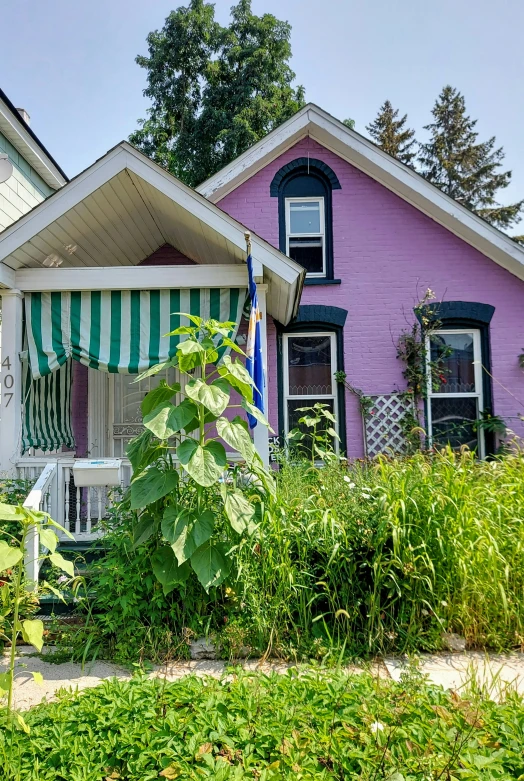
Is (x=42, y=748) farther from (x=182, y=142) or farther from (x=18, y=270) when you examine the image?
(x=182, y=142)

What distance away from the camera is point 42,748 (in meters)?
2.25

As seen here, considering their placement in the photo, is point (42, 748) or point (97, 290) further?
point (97, 290)

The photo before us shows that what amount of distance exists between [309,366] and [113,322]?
3449mm

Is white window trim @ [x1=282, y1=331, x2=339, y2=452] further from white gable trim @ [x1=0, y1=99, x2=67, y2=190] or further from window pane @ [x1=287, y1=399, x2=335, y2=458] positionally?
white gable trim @ [x1=0, y1=99, x2=67, y2=190]

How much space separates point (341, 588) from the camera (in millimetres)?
3719

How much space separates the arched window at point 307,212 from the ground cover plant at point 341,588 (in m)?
5.39

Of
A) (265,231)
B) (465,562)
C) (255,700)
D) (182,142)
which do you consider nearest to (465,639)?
(465,562)

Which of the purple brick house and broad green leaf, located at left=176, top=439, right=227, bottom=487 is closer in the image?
broad green leaf, located at left=176, top=439, right=227, bottom=487

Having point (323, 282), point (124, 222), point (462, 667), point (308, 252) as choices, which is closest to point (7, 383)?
point (124, 222)

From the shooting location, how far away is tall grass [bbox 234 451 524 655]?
3.51 metres

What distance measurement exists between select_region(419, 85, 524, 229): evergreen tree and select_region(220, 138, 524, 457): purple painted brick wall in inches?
810

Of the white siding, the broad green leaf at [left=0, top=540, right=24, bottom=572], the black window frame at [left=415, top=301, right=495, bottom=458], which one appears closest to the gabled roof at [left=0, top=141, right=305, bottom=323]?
the white siding

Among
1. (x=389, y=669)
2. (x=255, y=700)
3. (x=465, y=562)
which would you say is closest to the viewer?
(x=255, y=700)

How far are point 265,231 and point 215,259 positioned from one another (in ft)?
6.71
